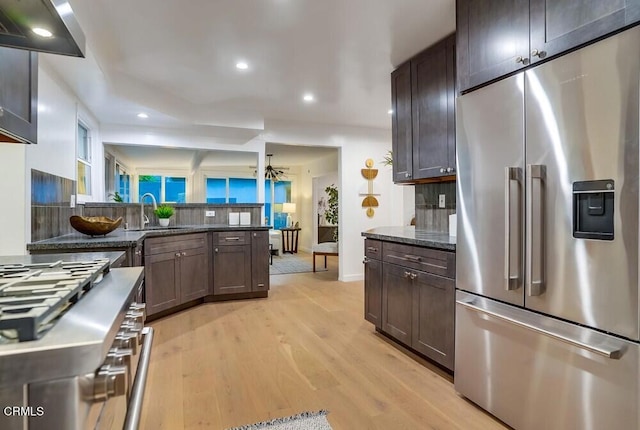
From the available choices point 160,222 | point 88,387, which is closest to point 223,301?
point 160,222

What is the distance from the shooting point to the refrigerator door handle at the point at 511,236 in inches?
66.1

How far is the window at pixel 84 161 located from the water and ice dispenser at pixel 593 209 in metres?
4.21

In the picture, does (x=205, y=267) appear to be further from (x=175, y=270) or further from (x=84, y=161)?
(x=84, y=161)

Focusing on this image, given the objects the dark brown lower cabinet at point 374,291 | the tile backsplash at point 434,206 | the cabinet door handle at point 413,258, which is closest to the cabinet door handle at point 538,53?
the cabinet door handle at point 413,258

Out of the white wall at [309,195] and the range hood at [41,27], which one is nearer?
the range hood at [41,27]

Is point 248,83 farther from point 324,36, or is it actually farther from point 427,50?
point 427,50

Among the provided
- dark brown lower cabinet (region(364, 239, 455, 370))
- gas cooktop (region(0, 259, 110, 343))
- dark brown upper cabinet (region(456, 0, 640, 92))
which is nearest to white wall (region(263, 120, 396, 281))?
dark brown lower cabinet (region(364, 239, 455, 370))

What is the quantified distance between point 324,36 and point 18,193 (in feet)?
7.71

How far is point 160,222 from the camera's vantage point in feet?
13.7

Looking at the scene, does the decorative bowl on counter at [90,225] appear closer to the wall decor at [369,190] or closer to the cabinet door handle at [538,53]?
the cabinet door handle at [538,53]

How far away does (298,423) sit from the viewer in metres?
1.81

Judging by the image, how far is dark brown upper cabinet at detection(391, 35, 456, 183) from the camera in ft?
8.55

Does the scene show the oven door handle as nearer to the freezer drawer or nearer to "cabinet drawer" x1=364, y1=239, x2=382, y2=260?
the freezer drawer

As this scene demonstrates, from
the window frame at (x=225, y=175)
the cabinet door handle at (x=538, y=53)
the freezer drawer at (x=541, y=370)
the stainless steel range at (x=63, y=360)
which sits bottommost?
the freezer drawer at (x=541, y=370)
